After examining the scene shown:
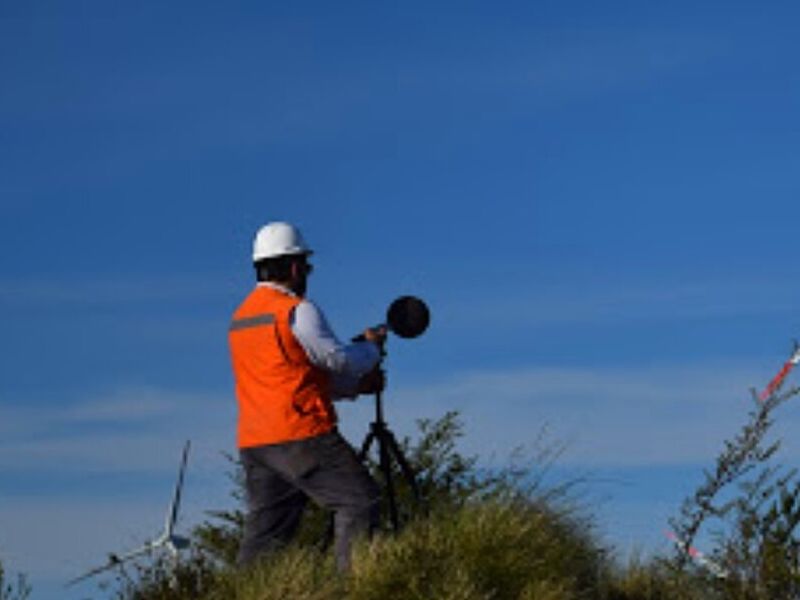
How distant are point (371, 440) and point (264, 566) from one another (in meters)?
1.68

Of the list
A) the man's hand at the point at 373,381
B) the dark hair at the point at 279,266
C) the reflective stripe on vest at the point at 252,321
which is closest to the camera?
the reflective stripe on vest at the point at 252,321

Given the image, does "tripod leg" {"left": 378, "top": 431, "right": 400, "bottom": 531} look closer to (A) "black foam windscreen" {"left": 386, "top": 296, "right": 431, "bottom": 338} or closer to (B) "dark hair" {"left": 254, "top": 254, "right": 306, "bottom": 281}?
(A) "black foam windscreen" {"left": 386, "top": 296, "right": 431, "bottom": 338}

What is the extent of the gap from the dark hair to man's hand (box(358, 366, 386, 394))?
3.65ft

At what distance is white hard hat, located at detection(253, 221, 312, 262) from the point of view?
13453 millimetres

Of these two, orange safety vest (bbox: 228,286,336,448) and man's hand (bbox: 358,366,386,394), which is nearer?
orange safety vest (bbox: 228,286,336,448)

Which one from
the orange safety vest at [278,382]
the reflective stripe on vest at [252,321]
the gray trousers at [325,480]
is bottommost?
the gray trousers at [325,480]

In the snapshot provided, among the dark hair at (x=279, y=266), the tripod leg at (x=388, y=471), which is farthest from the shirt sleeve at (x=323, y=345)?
the tripod leg at (x=388, y=471)

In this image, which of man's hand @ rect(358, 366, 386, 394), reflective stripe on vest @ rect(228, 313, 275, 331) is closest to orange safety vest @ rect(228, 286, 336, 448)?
reflective stripe on vest @ rect(228, 313, 275, 331)

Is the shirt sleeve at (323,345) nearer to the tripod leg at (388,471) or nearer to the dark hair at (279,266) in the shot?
the dark hair at (279,266)

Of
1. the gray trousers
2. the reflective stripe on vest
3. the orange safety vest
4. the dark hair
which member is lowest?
the gray trousers

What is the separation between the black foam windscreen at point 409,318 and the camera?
14.0 m

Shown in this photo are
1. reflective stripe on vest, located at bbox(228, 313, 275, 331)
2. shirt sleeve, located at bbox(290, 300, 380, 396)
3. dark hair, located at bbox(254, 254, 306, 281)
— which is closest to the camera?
shirt sleeve, located at bbox(290, 300, 380, 396)

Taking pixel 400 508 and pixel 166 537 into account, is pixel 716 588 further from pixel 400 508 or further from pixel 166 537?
pixel 166 537

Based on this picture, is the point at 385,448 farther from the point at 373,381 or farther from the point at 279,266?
the point at 279,266
